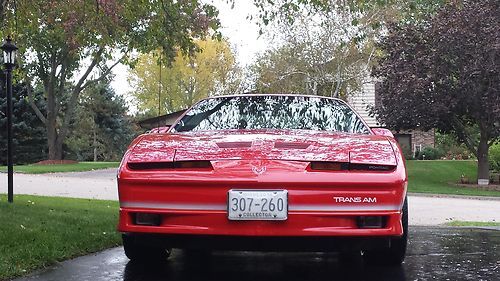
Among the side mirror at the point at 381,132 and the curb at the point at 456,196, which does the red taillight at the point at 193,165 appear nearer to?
the side mirror at the point at 381,132

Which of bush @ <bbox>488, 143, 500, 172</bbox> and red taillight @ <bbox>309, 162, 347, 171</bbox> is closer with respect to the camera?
red taillight @ <bbox>309, 162, 347, 171</bbox>

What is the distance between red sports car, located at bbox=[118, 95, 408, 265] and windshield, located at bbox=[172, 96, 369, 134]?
85 centimetres

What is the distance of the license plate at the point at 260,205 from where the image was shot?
3.50 metres

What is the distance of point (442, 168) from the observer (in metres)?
26.3

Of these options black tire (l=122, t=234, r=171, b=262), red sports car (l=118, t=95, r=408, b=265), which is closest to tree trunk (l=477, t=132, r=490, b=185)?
black tire (l=122, t=234, r=171, b=262)

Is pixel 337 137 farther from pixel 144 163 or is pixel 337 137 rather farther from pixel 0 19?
pixel 0 19

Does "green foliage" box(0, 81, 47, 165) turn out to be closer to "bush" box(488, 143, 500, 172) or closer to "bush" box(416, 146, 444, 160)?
"bush" box(416, 146, 444, 160)

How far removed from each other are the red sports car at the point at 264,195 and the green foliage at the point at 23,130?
37.1 meters

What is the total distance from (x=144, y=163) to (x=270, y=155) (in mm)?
763

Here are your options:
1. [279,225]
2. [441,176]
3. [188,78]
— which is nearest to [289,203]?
[279,225]

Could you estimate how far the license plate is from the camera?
3.50m

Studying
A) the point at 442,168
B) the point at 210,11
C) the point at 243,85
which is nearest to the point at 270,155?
the point at 210,11

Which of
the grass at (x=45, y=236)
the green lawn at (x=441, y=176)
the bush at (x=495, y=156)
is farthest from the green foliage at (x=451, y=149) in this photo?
the grass at (x=45, y=236)

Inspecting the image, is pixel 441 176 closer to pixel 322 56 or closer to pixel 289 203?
pixel 322 56
